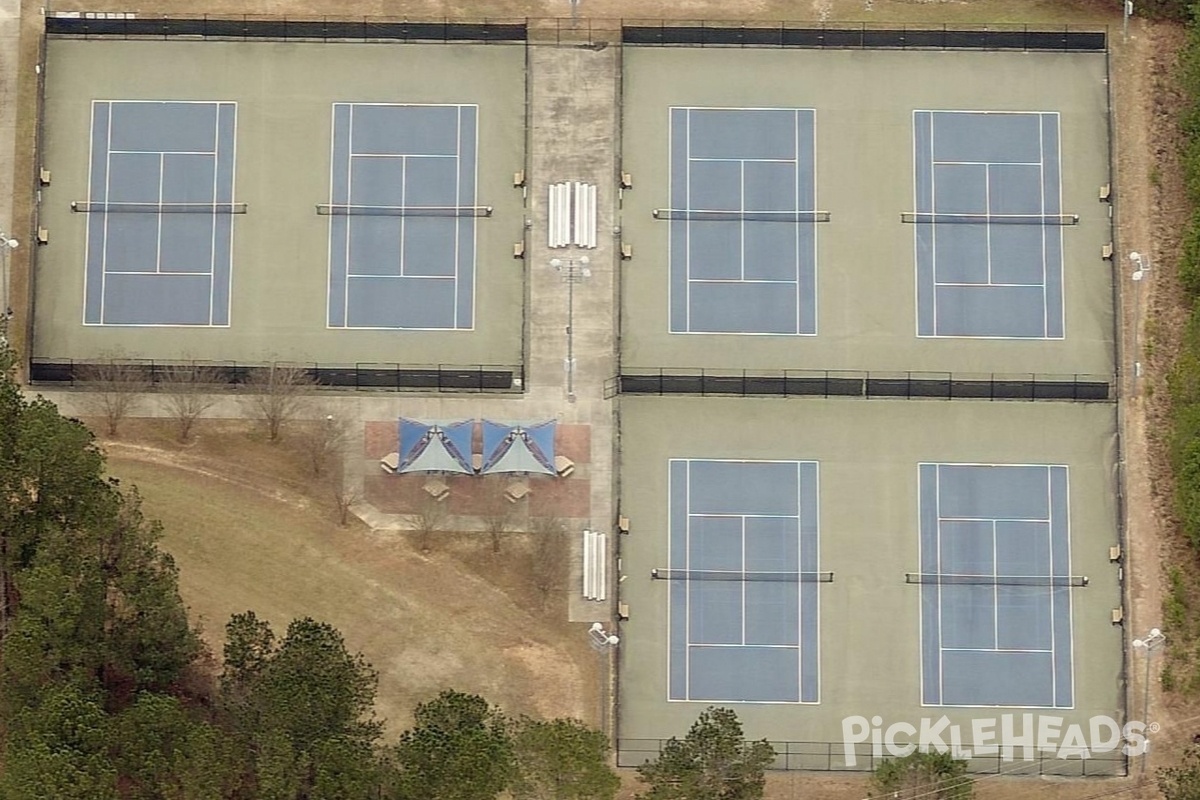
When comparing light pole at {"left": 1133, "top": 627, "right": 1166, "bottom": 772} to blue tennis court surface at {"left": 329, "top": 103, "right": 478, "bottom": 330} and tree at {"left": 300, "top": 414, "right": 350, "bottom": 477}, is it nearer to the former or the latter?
blue tennis court surface at {"left": 329, "top": 103, "right": 478, "bottom": 330}

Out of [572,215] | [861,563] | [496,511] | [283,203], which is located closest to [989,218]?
[861,563]

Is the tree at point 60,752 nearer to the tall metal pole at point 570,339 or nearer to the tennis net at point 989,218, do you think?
the tall metal pole at point 570,339

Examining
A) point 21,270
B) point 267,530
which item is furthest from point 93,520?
point 21,270

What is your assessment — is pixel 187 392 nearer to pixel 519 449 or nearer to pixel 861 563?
pixel 519 449

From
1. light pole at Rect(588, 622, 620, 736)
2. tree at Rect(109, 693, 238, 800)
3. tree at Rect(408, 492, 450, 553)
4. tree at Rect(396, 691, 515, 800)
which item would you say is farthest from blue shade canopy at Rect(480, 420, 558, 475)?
tree at Rect(109, 693, 238, 800)

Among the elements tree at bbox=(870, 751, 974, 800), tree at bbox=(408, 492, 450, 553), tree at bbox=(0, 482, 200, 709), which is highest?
tree at bbox=(408, 492, 450, 553)

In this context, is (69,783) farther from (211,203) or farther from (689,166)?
(689,166)
